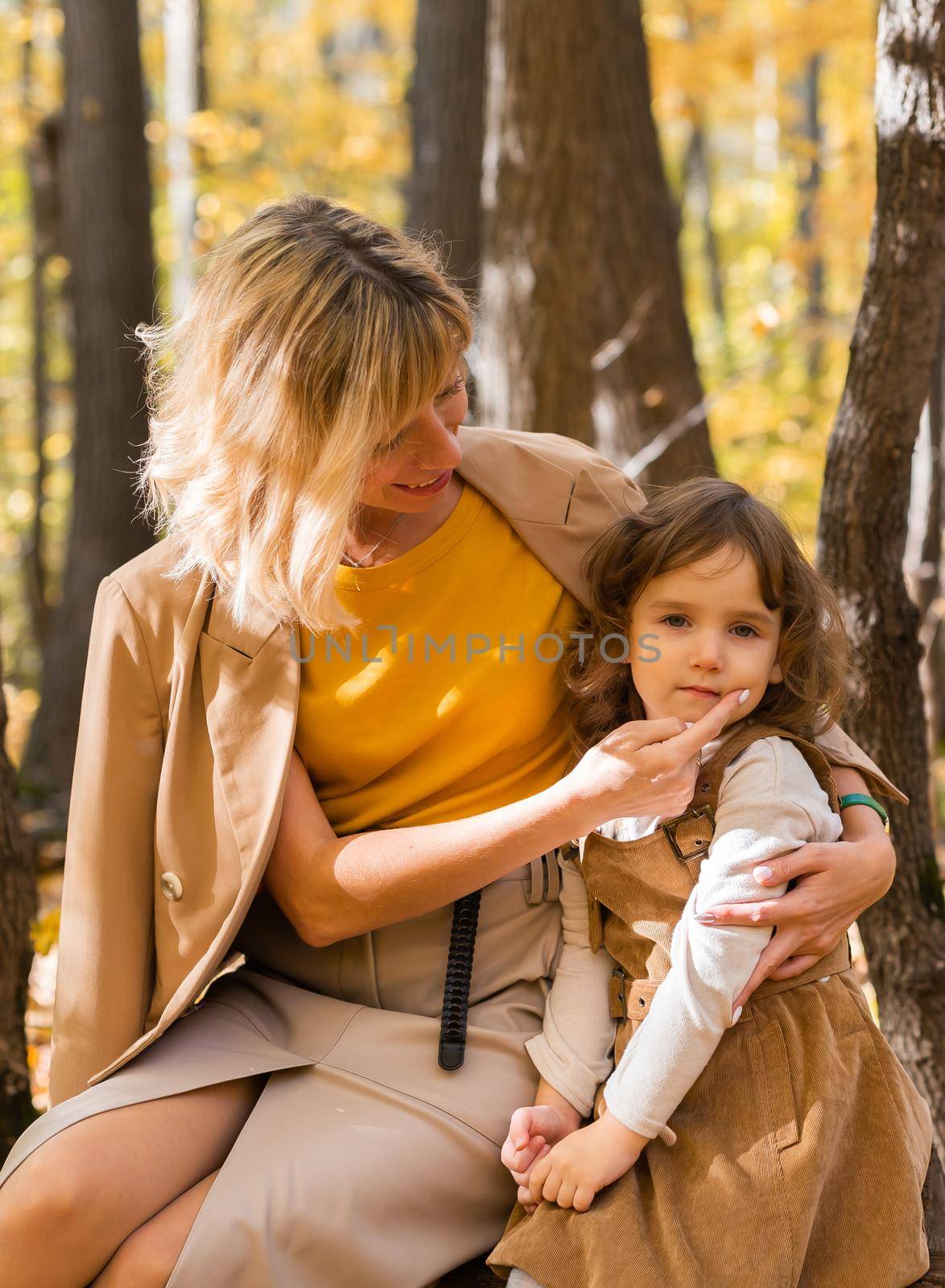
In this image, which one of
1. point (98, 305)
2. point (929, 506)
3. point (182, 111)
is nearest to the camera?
point (929, 506)

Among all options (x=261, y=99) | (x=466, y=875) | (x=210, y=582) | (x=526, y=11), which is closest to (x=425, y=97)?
(x=526, y=11)

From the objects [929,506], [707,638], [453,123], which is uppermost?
[453,123]

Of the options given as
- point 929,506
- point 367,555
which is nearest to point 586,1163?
point 367,555

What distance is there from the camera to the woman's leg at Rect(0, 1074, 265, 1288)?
68.1 inches

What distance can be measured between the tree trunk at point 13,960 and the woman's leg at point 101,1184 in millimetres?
775

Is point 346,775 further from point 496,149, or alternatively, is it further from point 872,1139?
point 496,149

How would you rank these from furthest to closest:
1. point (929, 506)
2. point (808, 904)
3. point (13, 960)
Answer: point (929, 506)
point (13, 960)
point (808, 904)

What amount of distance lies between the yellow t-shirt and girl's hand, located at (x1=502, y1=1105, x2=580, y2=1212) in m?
0.51

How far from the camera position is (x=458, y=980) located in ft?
6.73

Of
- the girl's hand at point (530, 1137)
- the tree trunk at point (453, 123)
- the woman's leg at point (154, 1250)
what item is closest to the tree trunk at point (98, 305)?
the tree trunk at point (453, 123)

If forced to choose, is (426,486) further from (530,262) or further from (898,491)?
(530,262)

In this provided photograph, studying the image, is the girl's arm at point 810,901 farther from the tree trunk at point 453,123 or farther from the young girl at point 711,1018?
the tree trunk at point 453,123

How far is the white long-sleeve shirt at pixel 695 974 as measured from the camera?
A: 5.83 ft

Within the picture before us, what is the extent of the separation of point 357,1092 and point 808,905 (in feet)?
2.48
